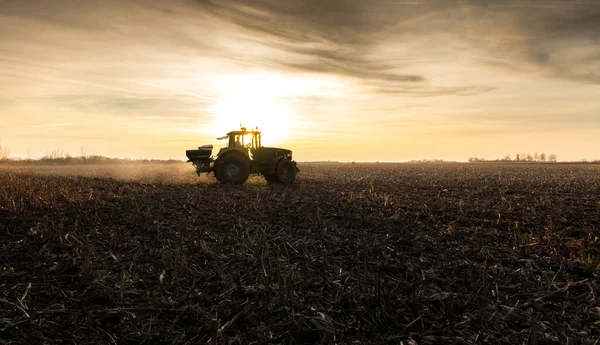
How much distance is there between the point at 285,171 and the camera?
18.9m

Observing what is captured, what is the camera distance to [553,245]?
6.71 metres

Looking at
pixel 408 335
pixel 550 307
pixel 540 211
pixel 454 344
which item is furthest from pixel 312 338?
pixel 540 211

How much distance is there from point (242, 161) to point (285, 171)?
2.40 m

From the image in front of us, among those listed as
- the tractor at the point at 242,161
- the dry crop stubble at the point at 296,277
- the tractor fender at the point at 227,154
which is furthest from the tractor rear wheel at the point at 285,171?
the dry crop stubble at the point at 296,277

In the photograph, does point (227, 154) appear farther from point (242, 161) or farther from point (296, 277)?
point (296, 277)

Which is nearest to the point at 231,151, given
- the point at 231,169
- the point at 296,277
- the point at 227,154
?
the point at 227,154

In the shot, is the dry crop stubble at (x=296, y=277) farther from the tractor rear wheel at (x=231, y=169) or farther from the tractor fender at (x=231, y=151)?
the tractor fender at (x=231, y=151)

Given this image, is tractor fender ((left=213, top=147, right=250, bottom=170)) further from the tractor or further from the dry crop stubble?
the dry crop stubble

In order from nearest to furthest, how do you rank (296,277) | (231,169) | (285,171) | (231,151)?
(296,277) < (231,169) < (231,151) < (285,171)

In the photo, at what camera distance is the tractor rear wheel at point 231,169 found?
17625 millimetres

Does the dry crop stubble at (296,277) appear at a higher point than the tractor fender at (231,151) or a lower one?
lower

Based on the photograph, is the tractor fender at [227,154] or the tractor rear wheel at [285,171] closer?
the tractor fender at [227,154]

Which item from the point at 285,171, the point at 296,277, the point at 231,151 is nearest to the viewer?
the point at 296,277

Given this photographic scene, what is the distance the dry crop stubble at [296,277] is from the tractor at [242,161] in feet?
27.5
